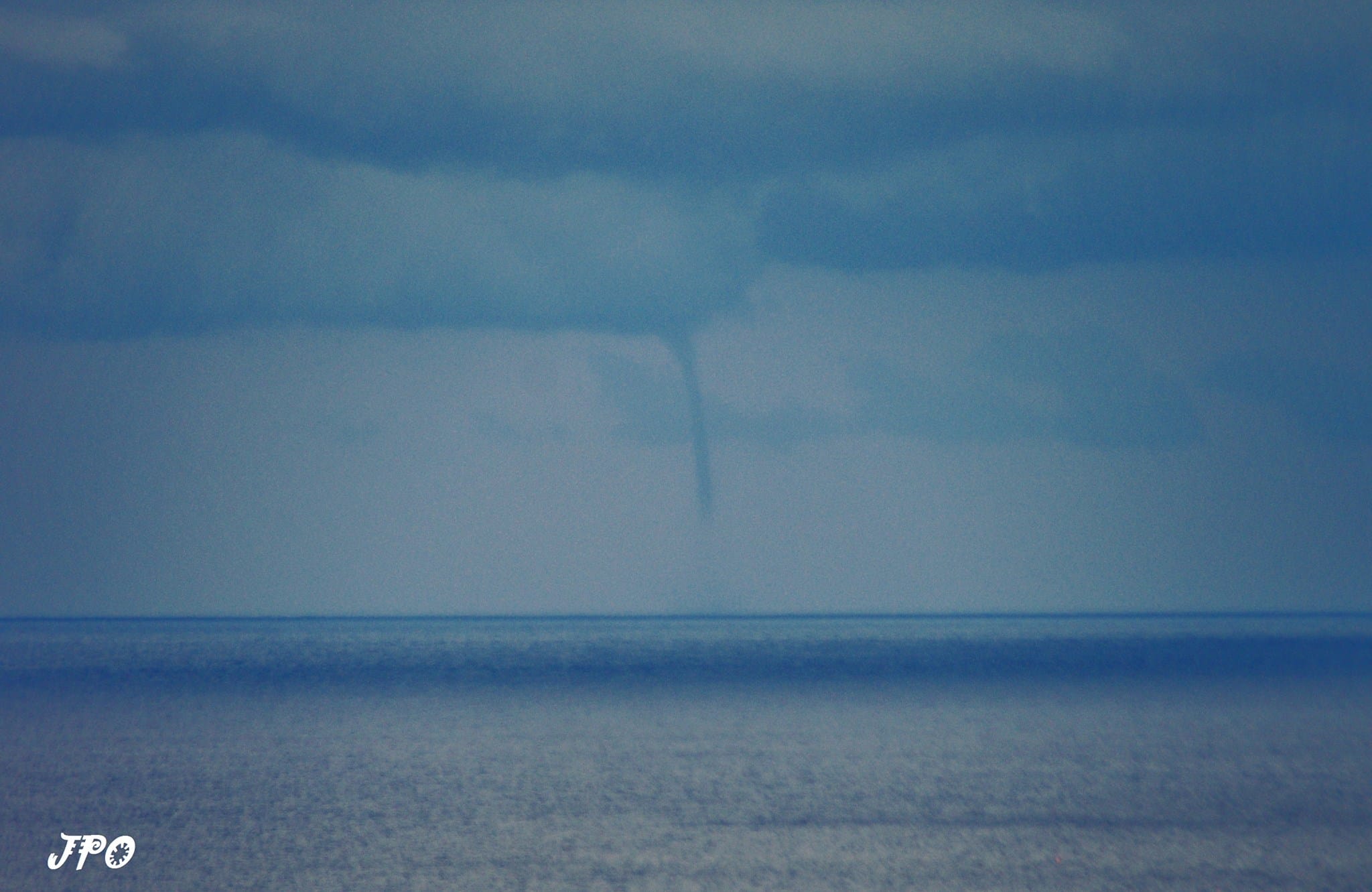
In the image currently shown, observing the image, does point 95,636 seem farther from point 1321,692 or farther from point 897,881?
point 897,881

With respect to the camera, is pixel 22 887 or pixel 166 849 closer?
pixel 22 887

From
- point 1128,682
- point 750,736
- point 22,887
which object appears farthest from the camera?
point 1128,682

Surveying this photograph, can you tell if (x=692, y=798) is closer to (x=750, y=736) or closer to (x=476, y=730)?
(x=750, y=736)

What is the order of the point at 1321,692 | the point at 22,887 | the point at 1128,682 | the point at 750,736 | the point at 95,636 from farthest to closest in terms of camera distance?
the point at 95,636 < the point at 1128,682 < the point at 1321,692 < the point at 750,736 < the point at 22,887

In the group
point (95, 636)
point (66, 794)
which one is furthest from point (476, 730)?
point (95, 636)

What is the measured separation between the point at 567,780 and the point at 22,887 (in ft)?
41.7

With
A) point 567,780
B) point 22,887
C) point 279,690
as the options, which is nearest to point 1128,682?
point 279,690

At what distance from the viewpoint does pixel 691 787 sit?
86.3ft

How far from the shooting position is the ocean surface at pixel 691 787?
695 inches

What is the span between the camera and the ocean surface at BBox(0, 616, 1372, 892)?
17641mm

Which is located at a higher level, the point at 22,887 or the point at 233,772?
the point at 233,772

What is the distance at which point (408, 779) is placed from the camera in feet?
89.5

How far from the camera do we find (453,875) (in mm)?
17109

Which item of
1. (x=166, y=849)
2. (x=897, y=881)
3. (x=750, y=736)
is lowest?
(x=897, y=881)
